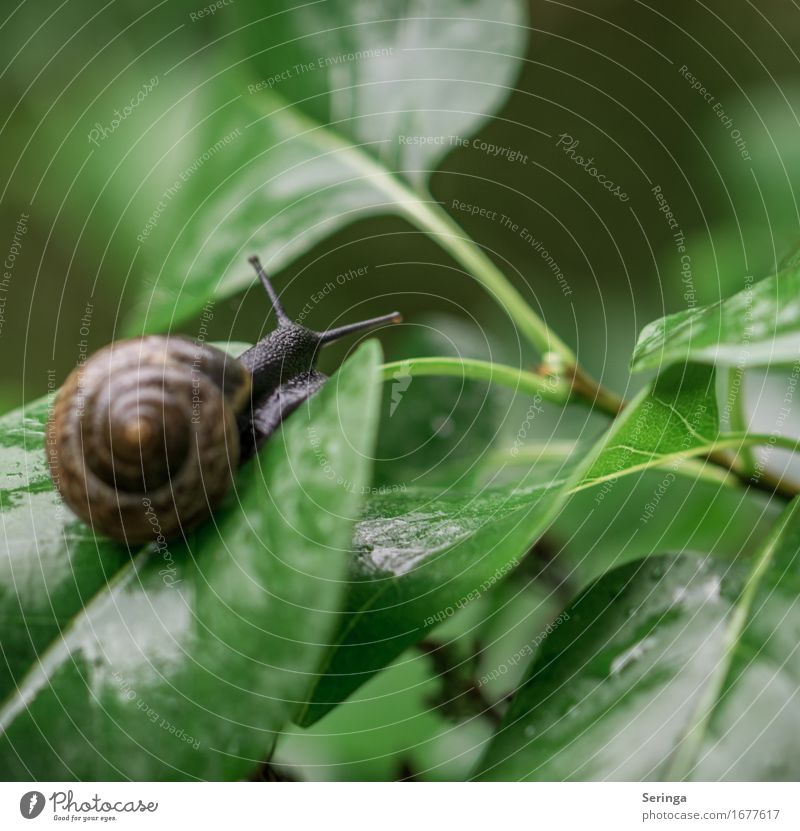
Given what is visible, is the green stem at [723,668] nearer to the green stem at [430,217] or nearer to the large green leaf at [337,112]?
the green stem at [430,217]

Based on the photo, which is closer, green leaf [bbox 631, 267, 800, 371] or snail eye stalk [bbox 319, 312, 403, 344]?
green leaf [bbox 631, 267, 800, 371]

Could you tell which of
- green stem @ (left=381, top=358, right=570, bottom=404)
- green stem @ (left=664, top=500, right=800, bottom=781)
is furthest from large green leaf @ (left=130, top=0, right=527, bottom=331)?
green stem @ (left=664, top=500, right=800, bottom=781)

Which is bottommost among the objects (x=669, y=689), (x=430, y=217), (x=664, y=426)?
(x=669, y=689)

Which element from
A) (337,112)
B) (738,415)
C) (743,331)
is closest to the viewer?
(743,331)

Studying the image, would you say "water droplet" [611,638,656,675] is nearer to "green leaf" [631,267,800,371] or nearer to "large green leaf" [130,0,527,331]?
"green leaf" [631,267,800,371]

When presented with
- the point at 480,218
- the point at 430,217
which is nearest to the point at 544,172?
the point at 480,218

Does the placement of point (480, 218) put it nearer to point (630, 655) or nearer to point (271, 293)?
point (271, 293)

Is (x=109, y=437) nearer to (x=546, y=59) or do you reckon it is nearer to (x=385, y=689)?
(x=385, y=689)
